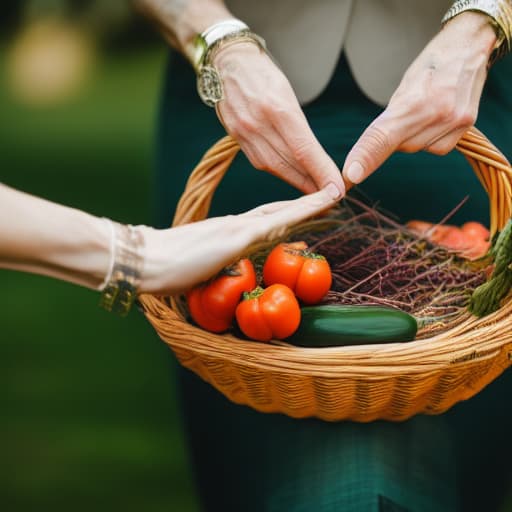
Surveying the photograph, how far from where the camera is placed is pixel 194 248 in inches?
50.1

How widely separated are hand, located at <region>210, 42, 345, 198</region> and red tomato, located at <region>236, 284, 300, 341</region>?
0.23 meters

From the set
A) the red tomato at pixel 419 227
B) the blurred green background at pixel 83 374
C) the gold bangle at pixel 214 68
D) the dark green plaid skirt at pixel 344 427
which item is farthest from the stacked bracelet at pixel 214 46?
the blurred green background at pixel 83 374

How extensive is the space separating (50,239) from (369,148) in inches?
23.0

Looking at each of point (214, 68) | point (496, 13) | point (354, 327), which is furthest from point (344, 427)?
point (496, 13)

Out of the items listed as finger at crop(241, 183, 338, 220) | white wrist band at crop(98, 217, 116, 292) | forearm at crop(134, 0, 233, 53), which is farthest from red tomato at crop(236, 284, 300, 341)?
forearm at crop(134, 0, 233, 53)

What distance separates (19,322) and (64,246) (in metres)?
2.55

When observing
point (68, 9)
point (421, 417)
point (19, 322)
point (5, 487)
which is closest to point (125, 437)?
point (5, 487)

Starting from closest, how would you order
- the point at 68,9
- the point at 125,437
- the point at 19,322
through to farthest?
the point at 125,437 < the point at 19,322 < the point at 68,9

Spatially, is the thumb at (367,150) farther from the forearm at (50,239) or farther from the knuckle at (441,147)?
the forearm at (50,239)

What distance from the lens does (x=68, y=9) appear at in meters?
9.94

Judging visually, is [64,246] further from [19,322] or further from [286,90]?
[19,322]

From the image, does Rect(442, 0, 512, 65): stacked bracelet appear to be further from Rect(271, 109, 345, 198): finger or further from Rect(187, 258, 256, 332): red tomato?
Rect(187, 258, 256, 332): red tomato

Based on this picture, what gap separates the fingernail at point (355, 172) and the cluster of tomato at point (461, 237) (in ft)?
0.77

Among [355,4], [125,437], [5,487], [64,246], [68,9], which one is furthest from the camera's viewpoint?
[68,9]
